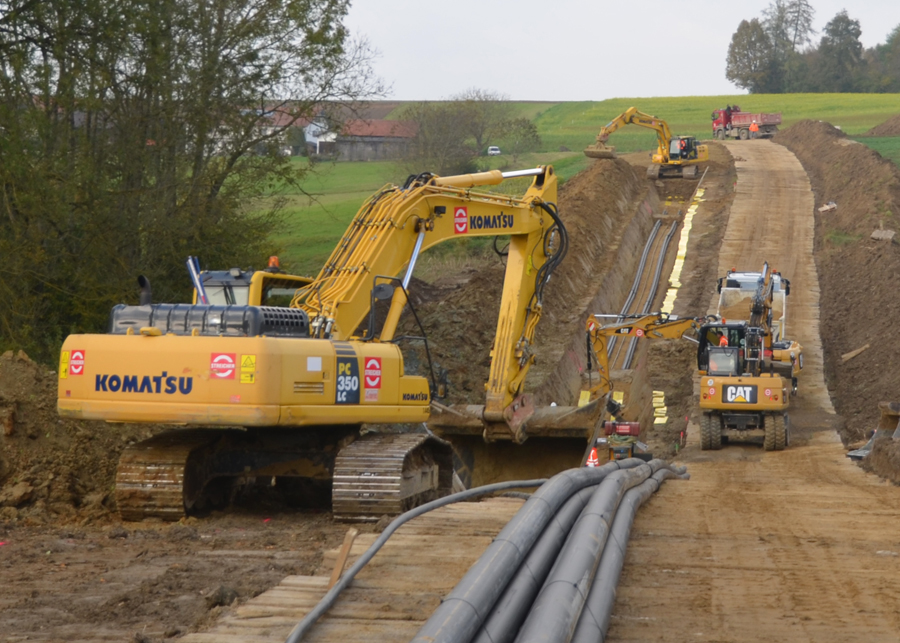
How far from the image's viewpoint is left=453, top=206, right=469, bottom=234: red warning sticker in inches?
543

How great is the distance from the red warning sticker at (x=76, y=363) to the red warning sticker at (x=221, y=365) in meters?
1.44

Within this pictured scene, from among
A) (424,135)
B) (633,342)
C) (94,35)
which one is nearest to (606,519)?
(94,35)

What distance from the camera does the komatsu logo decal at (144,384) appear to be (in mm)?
9844

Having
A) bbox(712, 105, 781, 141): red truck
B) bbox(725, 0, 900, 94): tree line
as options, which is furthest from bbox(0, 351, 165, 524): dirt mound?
bbox(725, 0, 900, 94): tree line

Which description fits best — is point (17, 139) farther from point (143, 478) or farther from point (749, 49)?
point (749, 49)

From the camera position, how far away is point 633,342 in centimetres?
3053

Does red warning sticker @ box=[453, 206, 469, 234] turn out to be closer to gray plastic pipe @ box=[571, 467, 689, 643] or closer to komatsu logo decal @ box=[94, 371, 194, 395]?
komatsu logo decal @ box=[94, 371, 194, 395]

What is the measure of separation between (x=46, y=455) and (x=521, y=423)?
271 inches

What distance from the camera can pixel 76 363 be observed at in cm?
1020

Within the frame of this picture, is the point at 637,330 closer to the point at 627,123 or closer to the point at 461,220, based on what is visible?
the point at 461,220

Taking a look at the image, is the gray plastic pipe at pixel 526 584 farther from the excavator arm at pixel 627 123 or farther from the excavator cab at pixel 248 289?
the excavator arm at pixel 627 123

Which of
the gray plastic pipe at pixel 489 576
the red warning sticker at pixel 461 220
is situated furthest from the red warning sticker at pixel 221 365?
the red warning sticker at pixel 461 220

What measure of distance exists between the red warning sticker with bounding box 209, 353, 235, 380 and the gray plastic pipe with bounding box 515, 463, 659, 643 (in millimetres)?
4012

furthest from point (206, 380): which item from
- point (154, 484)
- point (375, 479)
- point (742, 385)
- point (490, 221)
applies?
point (742, 385)
